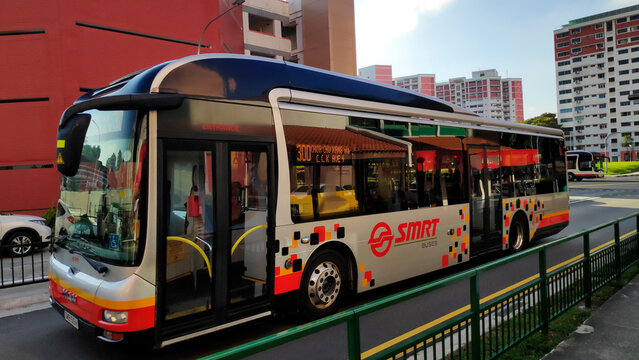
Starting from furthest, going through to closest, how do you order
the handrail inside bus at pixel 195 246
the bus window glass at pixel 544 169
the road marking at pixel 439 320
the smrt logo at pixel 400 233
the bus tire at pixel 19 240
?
1. the bus tire at pixel 19 240
2. the bus window glass at pixel 544 169
3. the smrt logo at pixel 400 233
4. the handrail inside bus at pixel 195 246
5. the road marking at pixel 439 320

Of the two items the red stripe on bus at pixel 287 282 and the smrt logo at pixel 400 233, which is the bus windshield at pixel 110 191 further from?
the smrt logo at pixel 400 233

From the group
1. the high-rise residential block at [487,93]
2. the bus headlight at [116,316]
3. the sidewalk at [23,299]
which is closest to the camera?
the bus headlight at [116,316]

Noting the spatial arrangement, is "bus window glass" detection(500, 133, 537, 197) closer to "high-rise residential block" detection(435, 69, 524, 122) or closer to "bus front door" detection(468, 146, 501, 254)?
"bus front door" detection(468, 146, 501, 254)

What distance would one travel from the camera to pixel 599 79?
11244 centimetres

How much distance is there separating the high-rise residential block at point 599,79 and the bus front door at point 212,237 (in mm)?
117608

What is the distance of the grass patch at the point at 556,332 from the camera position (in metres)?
4.33

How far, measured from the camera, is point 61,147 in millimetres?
4613

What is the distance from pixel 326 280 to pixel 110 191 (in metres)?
2.98

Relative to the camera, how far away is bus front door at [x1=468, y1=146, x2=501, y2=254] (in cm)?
860

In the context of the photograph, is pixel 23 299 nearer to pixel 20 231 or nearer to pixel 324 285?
pixel 324 285

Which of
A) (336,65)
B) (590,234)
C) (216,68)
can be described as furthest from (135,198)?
(336,65)

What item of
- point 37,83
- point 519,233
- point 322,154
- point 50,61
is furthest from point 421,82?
point 322,154

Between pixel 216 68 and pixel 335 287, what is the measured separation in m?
3.34

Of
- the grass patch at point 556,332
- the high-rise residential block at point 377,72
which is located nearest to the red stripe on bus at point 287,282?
the grass patch at point 556,332
